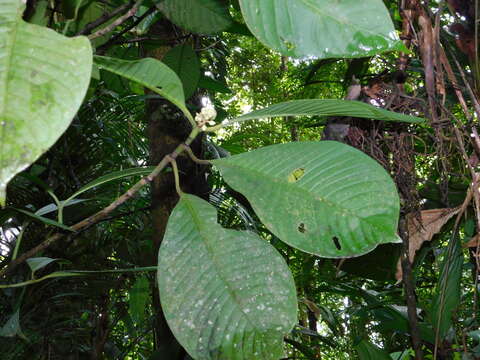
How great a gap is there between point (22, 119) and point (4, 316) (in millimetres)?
1501

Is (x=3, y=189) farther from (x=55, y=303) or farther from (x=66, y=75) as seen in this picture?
(x=55, y=303)

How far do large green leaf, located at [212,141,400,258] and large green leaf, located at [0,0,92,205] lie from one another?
0.24 m

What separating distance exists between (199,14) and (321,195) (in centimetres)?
48

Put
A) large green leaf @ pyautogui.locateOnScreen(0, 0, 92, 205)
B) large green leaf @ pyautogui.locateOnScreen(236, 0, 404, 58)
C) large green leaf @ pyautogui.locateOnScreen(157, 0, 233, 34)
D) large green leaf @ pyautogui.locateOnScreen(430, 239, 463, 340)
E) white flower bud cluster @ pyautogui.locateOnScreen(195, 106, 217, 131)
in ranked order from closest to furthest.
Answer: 1. large green leaf @ pyautogui.locateOnScreen(0, 0, 92, 205)
2. large green leaf @ pyautogui.locateOnScreen(236, 0, 404, 58)
3. white flower bud cluster @ pyautogui.locateOnScreen(195, 106, 217, 131)
4. large green leaf @ pyautogui.locateOnScreen(157, 0, 233, 34)
5. large green leaf @ pyautogui.locateOnScreen(430, 239, 463, 340)

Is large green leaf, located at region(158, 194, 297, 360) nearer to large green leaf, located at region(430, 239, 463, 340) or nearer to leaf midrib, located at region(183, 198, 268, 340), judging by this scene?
leaf midrib, located at region(183, 198, 268, 340)

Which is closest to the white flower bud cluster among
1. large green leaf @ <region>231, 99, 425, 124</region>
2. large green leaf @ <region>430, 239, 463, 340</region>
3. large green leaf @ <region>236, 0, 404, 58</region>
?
large green leaf @ <region>231, 99, 425, 124</region>

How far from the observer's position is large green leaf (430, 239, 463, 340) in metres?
0.91

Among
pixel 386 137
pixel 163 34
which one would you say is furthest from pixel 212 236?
pixel 163 34

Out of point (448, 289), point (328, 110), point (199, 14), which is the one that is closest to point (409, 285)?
point (448, 289)

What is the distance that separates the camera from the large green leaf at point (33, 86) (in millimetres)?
220

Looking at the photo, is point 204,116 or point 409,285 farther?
point 409,285

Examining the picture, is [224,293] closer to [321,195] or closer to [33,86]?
[321,195]

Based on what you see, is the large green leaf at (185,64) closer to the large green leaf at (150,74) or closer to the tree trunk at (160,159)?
the tree trunk at (160,159)

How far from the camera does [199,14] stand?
2.66ft
